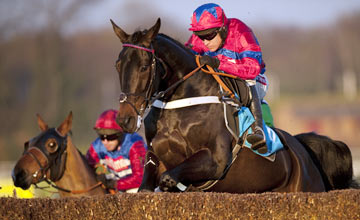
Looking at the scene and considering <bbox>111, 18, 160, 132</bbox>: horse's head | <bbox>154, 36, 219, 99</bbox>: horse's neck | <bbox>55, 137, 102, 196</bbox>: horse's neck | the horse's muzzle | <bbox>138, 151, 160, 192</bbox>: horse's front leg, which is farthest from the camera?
<bbox>55, 137, 102, 196</bbox>: horse's neck

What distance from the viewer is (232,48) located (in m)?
4.45

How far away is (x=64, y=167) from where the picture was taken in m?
5.94

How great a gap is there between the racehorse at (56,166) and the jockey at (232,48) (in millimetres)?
2051

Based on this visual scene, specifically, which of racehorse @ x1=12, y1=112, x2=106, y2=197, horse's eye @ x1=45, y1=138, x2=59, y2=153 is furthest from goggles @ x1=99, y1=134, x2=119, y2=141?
horse's eye @ x1=45, y1=138, x2=59, y2=153

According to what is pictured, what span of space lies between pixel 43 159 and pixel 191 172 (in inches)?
91.9

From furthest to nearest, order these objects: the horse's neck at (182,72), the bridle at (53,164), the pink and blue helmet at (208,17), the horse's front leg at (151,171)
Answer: the bridle at (53,164) → the pink and blue helmet at (208,17) → the horse's neck at (182,72) → the horse's front leg at (151,171)

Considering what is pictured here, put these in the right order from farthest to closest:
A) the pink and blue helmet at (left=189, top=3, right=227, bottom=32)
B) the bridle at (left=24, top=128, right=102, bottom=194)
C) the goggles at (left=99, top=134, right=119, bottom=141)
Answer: the goggles at (left=99, top=134, right=119, bottom=141), the bridle at (left=24, top=128, right=102, bottom=194), the pink and blue helmet at (left=189, top=3, right=227, bottom=32)

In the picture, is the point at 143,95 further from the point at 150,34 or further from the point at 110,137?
the point at 110,137

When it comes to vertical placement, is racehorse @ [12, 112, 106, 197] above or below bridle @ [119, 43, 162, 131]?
below

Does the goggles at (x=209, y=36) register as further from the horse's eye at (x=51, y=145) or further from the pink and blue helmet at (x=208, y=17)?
the horse's eye at (x=51, y=145)

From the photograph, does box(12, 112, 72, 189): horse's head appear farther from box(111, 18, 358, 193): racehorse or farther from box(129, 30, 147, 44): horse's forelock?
box(129, 30, 147, 44): horse's forelock

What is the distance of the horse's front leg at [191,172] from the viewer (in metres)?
3.76

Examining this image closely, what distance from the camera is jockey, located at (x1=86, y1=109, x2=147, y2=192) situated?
6.10 meters

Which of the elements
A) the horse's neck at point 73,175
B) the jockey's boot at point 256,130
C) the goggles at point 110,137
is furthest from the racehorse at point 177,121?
the goggles at point 110,137
